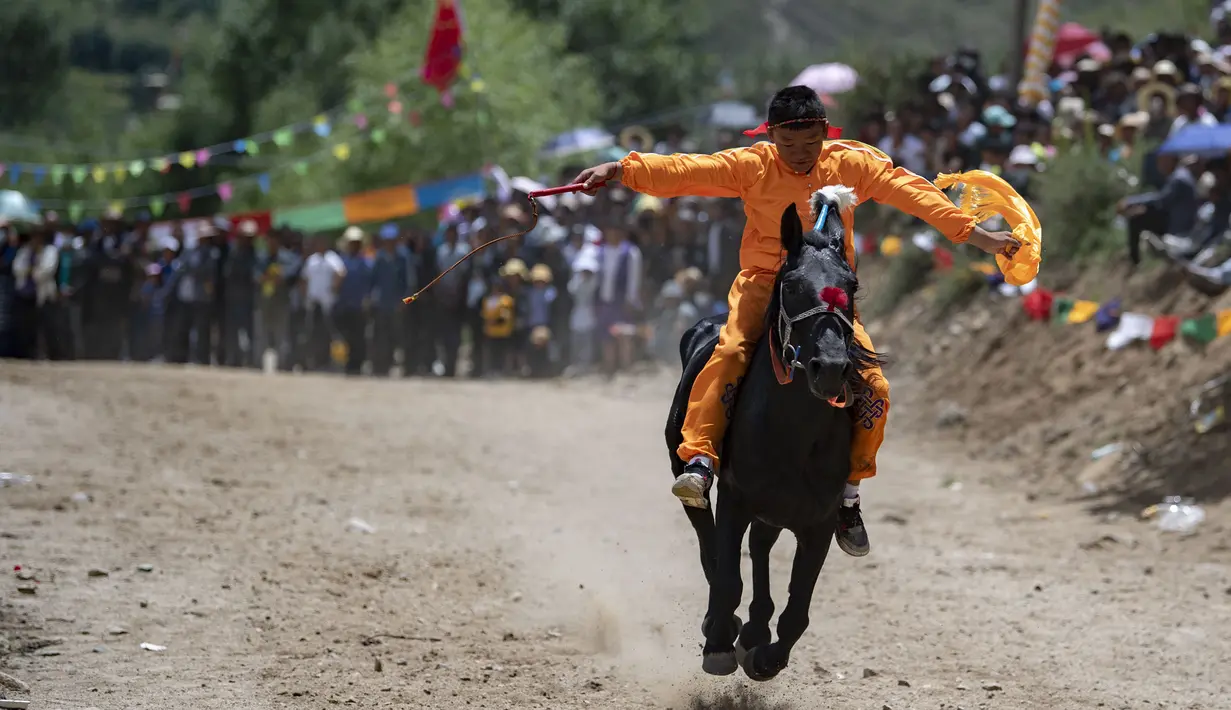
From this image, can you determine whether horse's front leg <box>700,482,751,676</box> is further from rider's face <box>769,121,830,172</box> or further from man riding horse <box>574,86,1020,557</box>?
rider's face <box>769,121,830,172</box>

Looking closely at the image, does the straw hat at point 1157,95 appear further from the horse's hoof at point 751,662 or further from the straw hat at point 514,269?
the horse's hoof at point 751,662

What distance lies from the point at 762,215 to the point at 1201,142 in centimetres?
887

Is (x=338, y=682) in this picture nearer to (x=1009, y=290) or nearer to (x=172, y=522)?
(x=172, y=522)

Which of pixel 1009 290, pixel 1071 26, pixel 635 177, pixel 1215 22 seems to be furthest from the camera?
pixel 1071 26

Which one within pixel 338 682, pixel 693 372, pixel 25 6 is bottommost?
pixel 338 682

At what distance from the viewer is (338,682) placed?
704cm

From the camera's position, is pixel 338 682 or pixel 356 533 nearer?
pixel 338 682

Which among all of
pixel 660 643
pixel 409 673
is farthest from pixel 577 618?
pixel 409 673

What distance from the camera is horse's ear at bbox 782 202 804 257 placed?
20.9 feet

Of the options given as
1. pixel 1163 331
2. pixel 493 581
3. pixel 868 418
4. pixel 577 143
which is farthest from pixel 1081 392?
pixel 577 143

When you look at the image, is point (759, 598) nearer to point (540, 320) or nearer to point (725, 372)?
point (725, 372)

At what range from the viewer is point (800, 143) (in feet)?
22.3

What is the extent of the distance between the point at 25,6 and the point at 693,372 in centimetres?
6247

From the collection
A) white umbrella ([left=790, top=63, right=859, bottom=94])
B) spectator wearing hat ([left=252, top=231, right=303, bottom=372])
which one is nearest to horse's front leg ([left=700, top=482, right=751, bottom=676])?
spectator wearing hat ([left=252, top=231, right=303, bottom=372])
